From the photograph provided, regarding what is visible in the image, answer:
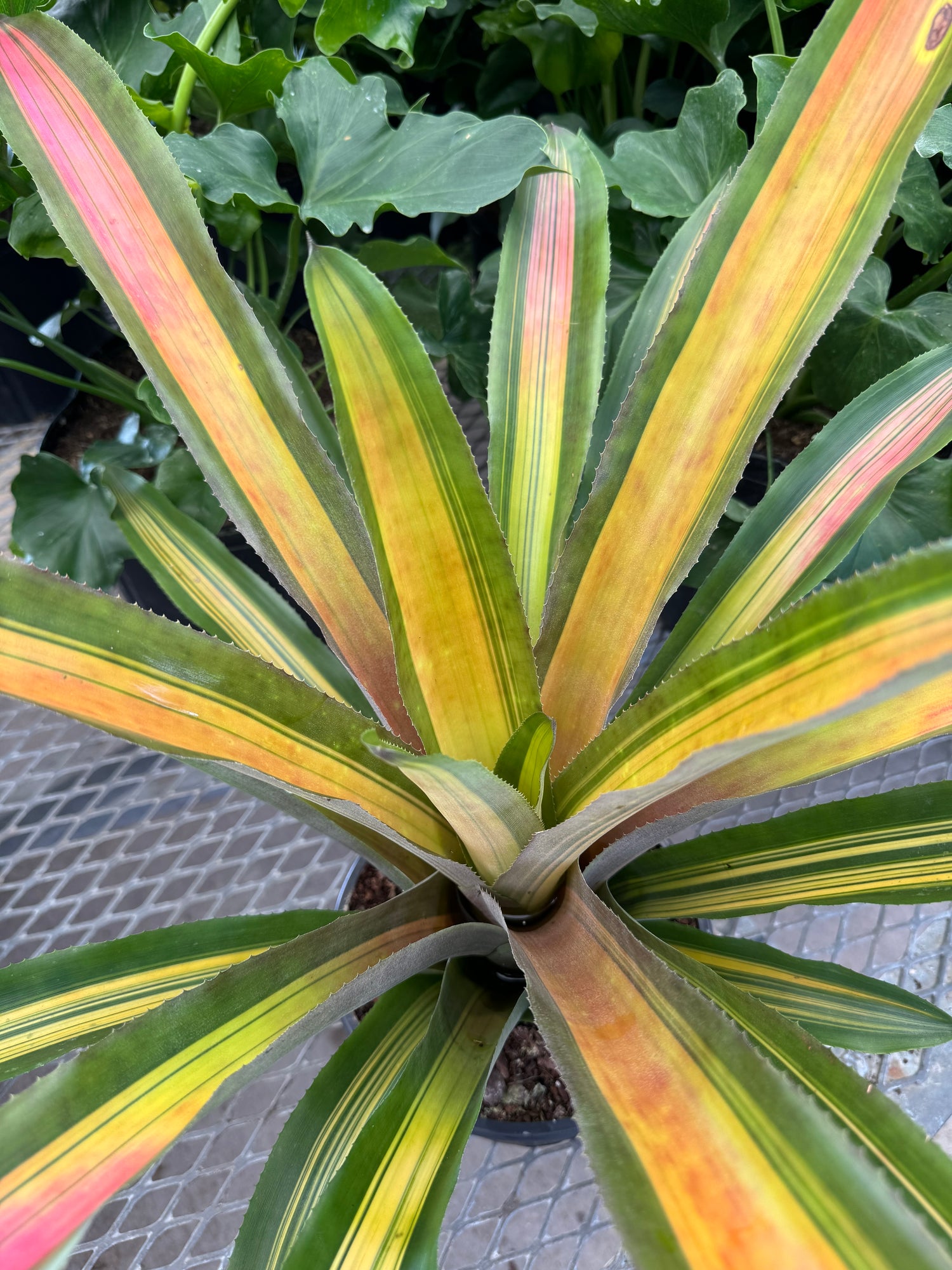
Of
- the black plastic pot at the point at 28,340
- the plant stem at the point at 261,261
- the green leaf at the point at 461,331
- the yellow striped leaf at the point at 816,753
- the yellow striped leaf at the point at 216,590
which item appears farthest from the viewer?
the black plastic pot at the point at 28,340

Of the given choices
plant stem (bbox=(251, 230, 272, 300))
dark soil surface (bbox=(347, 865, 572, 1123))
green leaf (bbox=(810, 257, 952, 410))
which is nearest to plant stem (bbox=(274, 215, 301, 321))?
plant stem (bbox=(251, 230, 272, 300))

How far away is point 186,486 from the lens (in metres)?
0.77

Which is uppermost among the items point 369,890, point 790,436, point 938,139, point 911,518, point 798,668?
point 790,436

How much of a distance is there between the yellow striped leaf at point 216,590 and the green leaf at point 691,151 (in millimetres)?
404

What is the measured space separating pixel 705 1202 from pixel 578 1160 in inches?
14.5

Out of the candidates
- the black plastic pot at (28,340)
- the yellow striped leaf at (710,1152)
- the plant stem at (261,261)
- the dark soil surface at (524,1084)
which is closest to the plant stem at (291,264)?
the plant stem at (261,261)

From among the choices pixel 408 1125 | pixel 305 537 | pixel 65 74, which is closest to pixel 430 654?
pixel 305 537

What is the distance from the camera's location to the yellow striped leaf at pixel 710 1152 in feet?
0.70

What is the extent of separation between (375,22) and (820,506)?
51cm

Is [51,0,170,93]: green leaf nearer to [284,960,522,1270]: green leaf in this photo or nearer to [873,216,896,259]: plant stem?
[873,216,896,259]: plant stem

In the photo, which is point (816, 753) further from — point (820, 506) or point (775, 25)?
point (775, 25)

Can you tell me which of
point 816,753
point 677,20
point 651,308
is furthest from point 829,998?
point 677,20

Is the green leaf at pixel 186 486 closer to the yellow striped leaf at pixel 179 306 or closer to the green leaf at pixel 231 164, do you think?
the green leaf at pixel 231 164

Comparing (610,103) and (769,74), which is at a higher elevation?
(610,103)
